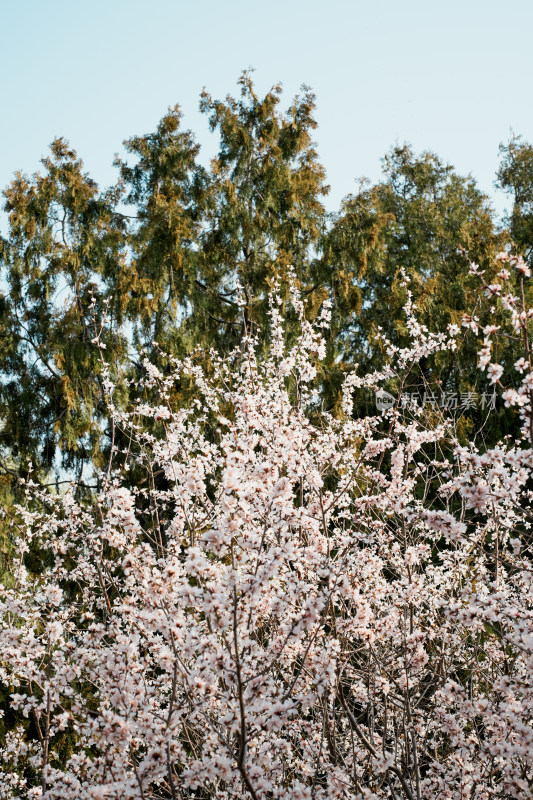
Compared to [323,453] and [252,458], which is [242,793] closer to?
[252,458]

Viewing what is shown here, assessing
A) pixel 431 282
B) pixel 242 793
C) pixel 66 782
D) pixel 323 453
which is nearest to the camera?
pixel 66 782

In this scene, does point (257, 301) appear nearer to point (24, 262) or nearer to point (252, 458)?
point (24, 262)

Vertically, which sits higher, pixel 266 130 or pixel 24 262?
pixel 266 130

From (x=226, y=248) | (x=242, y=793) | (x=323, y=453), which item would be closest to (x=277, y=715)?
(x=242, y=793)

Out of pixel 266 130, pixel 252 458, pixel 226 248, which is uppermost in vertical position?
pixel 266 130

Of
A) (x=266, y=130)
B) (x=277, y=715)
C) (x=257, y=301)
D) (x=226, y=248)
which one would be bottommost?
(x=277, y=715)

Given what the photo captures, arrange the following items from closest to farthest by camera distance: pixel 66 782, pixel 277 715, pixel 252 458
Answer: pixel 277 715 < pixel 66 782 < pixel 252 458

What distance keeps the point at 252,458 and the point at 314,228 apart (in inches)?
228

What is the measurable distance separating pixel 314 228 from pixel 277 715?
730 centimetres

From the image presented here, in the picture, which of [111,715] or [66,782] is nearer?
[111,715]

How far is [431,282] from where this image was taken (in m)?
10.3

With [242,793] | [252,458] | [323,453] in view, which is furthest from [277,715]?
[323,453]

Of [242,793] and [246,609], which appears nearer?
[246,609]

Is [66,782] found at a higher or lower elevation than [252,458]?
lower
